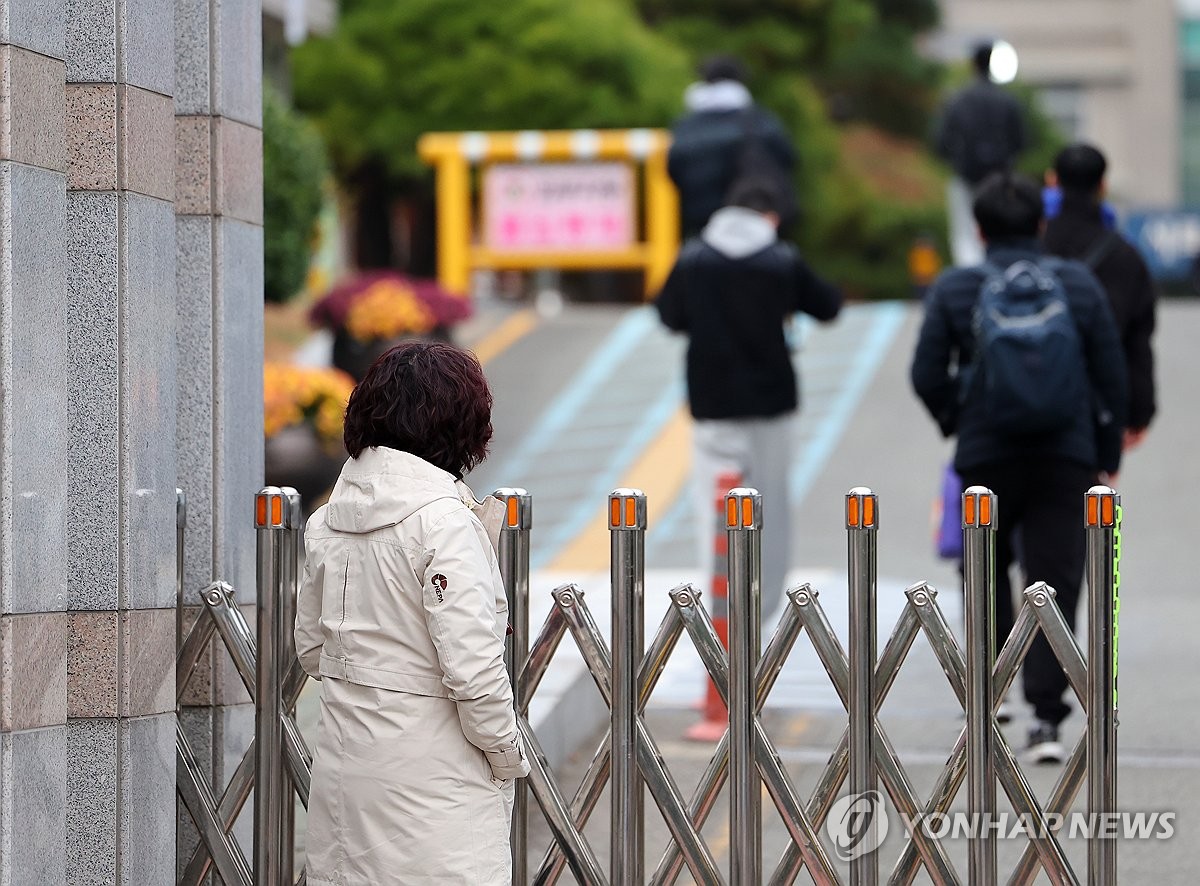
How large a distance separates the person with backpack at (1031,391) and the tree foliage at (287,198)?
22.8 ft

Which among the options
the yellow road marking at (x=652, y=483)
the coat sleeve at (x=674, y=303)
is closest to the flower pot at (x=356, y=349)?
the yellow road marking at (x=652, y=483)

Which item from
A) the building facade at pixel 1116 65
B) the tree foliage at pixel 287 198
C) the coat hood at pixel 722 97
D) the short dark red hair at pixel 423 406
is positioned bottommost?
the short dark red hair at pixel 423 406

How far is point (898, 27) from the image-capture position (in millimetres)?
40594

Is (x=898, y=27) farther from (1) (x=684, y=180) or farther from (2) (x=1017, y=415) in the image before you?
(2) (x=1017, y=415)

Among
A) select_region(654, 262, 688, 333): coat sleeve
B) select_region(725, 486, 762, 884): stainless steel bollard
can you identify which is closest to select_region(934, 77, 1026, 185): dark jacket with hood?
select_region(654, 262, 688, 333): coat sleeve

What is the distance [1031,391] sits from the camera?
6043 millimetres

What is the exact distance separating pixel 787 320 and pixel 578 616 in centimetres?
379

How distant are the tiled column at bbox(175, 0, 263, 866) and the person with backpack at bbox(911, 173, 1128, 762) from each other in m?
2.45

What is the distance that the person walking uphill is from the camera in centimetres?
371

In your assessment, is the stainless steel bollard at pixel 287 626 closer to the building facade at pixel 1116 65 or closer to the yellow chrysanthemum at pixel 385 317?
the yellow chrysanthemum at pixel 385 317

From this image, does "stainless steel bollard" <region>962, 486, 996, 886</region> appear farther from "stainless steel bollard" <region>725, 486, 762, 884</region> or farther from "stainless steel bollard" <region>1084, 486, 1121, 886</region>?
"stainless steel bollard" <region>725, 486, 762, 884</region>

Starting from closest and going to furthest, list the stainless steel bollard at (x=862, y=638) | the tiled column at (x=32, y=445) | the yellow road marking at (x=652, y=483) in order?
1. the tiled column at (x=32, y=445)
2. the stainless steel bollard at (x=862, y=638)
3. the yellow road marking at (x=652, y=483)

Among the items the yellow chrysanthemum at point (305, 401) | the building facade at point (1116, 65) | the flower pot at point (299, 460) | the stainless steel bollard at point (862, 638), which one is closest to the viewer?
the stainless steel bollard at point (862, 638)

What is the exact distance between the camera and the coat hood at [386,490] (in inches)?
147
